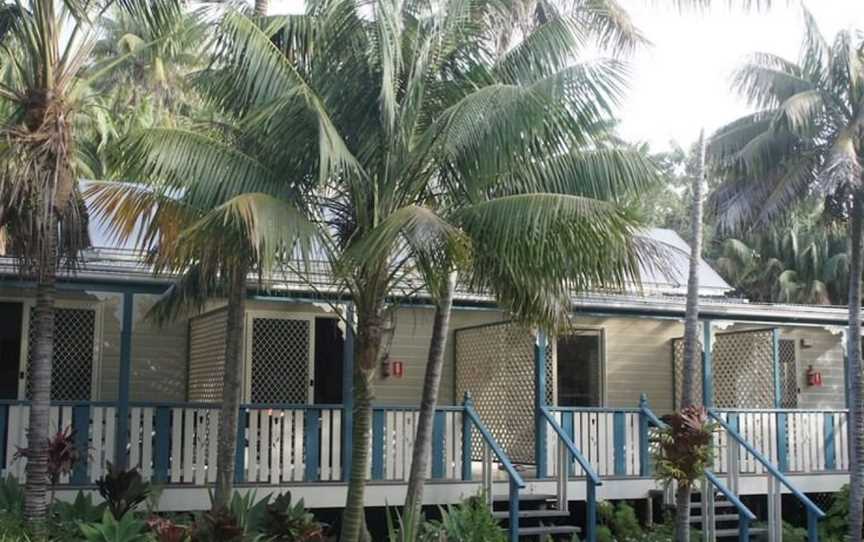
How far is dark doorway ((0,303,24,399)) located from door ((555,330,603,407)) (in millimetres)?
8070

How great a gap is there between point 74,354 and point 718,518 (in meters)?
8.86

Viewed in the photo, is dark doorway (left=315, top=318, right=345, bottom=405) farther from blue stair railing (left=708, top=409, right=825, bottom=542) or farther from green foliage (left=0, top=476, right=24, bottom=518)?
green foliage (left=0, top=476, right=24, bottom=518)

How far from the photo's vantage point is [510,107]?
995cm

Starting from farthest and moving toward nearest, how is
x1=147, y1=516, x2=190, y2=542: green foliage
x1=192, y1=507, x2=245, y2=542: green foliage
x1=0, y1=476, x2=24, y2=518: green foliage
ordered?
x1=0, y1=476, x2=24, y2=518: green foliage, x1=192, y1=507, x2=245, y2=542: green foliage, x1=147, y1=516, x2=190, y2=542: green foliage

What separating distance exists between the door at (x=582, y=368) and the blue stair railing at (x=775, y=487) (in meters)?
2.92

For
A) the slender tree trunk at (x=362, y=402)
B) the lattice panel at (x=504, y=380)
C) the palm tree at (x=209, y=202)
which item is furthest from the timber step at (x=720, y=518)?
the palm tree at (x=209, y=202)

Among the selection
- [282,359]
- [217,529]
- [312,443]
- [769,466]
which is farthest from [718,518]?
[217,529]

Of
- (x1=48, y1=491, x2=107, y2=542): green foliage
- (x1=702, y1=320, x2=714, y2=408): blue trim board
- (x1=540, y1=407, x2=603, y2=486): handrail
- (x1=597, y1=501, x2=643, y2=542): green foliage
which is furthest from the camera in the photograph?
(x1=702, y1=320, x2=714, y2=408): blue trim board

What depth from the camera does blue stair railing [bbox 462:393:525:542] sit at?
12.5 m

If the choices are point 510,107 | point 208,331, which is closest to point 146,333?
point 208,331

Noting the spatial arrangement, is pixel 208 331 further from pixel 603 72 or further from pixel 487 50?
pixel 603 72

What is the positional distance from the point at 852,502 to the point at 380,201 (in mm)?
8643

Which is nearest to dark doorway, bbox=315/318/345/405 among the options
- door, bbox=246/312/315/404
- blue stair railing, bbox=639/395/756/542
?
door, bbox=246/312/315/404

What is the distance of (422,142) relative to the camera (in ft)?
33.8
